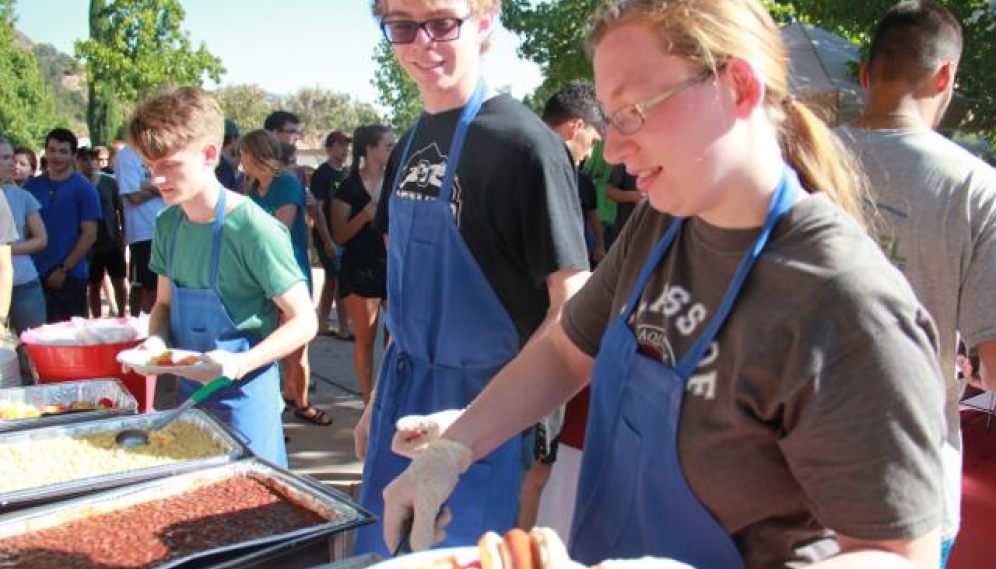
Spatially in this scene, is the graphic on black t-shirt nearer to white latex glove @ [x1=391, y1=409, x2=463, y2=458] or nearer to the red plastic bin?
white latex glove @ [x1=391, y1=409, x2=463, y2=458]

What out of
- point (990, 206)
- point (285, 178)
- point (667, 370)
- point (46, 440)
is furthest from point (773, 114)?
point (285, 178)

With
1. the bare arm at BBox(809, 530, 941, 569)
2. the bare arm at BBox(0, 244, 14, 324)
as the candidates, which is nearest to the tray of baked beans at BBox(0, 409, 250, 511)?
the bare arm at BBox(809, 530, 941, 569)

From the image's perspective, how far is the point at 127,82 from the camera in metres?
24.4

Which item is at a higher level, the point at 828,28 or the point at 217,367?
the point at 828,28

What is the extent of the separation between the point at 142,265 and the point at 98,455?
460 centimetres

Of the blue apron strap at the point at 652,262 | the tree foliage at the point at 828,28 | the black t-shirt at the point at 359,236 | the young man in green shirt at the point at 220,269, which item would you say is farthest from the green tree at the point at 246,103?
the blue apron strap at the point at 652,262

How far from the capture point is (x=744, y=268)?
0.96 metres

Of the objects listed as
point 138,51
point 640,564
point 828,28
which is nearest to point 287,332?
point 640,564

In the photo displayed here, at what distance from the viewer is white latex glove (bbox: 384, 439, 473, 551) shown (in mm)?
1237

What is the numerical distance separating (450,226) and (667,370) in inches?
33.9

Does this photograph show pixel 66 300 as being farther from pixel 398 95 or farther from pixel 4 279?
pixel 398 95

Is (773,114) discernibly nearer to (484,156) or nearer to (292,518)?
(484,156)

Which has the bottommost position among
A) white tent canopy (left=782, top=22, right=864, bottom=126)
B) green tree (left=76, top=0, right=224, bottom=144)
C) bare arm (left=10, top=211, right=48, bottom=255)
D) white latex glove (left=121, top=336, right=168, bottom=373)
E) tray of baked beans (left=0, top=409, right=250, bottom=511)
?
tray of baked beans (left=0, top=409, right=250, bottom=511)

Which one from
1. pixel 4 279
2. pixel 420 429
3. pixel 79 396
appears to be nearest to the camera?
pixel 420 429
